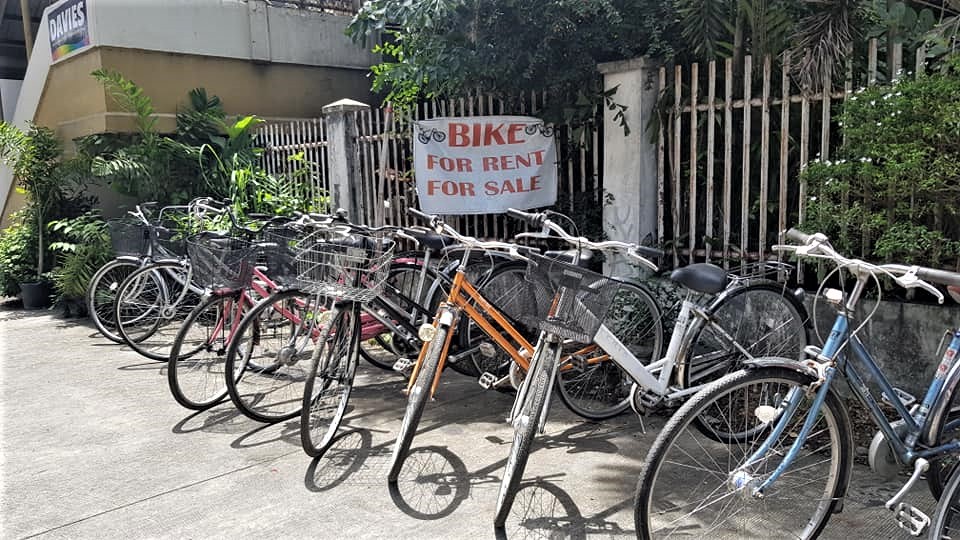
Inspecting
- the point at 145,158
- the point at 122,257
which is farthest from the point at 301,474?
the point at 145,158

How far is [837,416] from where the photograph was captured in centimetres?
281

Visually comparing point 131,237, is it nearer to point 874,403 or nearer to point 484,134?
point 484,134

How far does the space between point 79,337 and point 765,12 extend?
6.69 metres

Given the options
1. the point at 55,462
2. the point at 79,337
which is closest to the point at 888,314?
the point at 55,462

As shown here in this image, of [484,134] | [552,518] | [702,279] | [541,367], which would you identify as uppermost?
[484,134]

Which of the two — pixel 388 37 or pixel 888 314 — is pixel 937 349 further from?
pixel 388 37

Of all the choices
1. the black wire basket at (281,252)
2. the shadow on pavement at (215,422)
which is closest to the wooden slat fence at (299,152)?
the black wire basket at (281,252)

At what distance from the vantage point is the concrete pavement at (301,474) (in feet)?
10.9

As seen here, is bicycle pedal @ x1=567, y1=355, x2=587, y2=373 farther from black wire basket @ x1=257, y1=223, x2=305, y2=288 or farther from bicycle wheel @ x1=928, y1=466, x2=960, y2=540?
bicycle wheel @ x1=928, y1=466, x2=960, y2=540

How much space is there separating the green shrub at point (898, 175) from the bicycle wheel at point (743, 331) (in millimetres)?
543

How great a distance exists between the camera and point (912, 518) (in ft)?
8.74

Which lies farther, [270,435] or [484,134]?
[484,134]

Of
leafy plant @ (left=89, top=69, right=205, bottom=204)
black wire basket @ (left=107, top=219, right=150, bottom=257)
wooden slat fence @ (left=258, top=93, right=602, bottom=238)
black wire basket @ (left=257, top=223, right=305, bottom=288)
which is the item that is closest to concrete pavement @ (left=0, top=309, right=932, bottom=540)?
black wire basket @ (left=257, top=223, right=305, bottom=288)

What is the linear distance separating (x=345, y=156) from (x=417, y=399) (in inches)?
181
